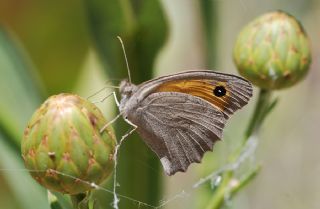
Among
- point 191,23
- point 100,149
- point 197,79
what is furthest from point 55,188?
point 191,23

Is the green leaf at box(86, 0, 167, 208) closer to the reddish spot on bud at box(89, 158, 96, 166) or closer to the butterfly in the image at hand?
the butterfly

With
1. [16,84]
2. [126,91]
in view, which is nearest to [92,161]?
[126,91]

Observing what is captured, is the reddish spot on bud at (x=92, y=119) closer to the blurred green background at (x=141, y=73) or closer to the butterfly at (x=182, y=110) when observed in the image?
the butterfly at (x=182, y=110)

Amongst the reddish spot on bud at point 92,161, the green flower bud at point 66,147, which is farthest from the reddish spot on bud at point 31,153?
the reddish spot on bud at point 92,161

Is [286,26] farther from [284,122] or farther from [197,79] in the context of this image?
[284,122]

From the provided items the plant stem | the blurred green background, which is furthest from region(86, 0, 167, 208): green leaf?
the plant stem

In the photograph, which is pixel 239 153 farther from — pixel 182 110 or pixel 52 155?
pixel 52 155
